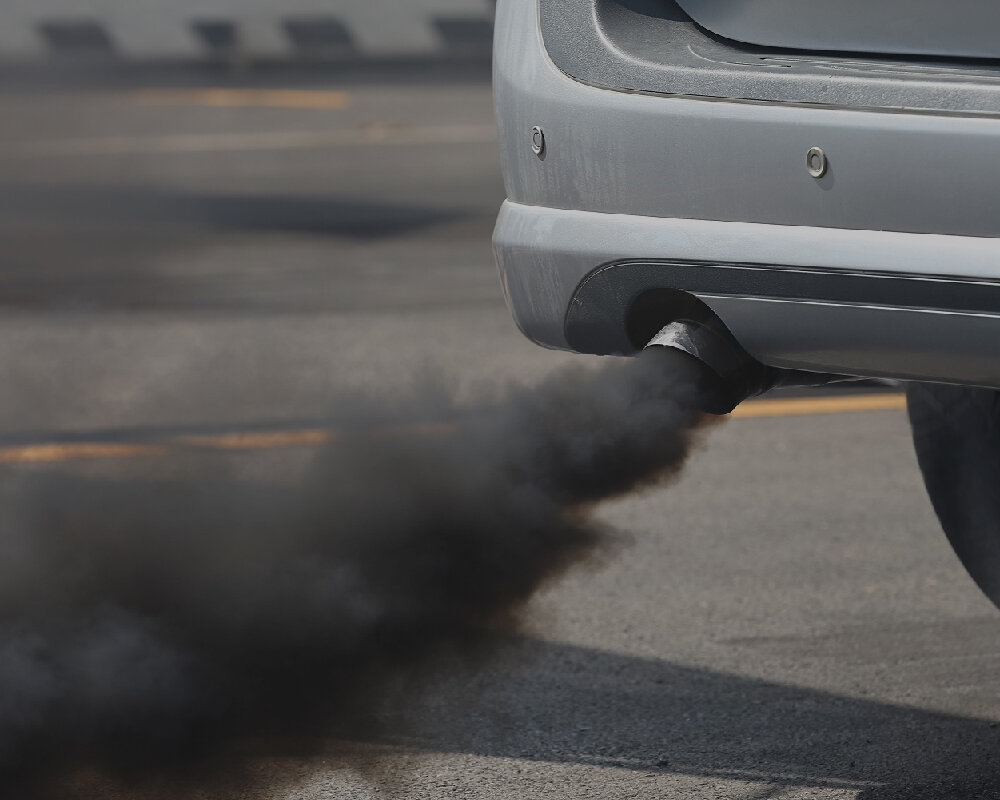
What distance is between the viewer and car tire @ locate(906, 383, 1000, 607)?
12.2 feet

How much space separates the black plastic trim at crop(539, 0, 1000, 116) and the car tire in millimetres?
1116

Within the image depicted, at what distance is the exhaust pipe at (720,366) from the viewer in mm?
3023

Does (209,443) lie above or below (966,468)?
below

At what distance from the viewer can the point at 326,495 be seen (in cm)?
385

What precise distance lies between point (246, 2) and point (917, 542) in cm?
1295

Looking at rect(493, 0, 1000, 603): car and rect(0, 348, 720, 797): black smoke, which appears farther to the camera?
rect(0, 348, 720, 797): black smoke

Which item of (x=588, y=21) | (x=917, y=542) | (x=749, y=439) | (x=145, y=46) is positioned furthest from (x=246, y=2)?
(x=588, y=21)

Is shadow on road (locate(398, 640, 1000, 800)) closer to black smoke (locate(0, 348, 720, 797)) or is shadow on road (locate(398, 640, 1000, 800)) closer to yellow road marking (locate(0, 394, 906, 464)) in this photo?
black smoke (locate(0, 348, 720, 797))

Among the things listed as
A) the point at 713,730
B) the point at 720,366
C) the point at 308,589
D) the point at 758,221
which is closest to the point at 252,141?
the point at 308,589

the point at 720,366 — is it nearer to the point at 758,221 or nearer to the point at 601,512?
the point at 758,221

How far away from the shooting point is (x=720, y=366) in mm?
3039

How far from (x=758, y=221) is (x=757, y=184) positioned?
2.5 inches

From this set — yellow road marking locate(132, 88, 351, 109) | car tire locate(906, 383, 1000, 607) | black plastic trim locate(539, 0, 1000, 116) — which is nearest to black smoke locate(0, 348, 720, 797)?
black plastic trim locate(539, 0, 1000, 116)

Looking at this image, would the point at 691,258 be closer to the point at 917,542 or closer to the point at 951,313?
the point at 951,313
